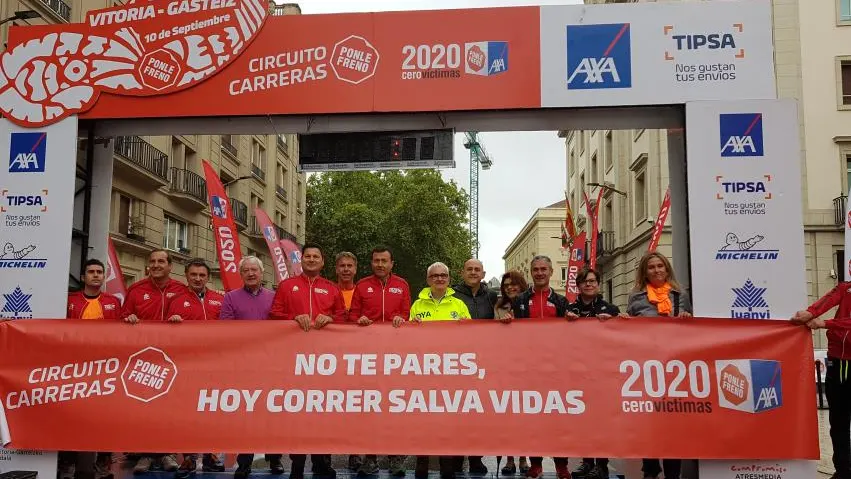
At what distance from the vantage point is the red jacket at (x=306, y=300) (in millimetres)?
6824

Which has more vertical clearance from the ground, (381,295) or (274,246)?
(274,246)

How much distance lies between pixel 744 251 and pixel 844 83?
20596mm

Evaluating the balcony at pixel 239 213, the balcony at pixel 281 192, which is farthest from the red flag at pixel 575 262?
the balcony at pixel 281 192

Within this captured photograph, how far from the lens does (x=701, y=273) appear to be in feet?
20.7

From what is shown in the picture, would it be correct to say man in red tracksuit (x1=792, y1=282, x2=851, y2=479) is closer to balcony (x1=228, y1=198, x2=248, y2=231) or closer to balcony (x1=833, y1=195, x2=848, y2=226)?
balcony (x1=833, y1=195, x2=848, y2=226)

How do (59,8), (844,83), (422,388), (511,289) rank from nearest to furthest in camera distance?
1. (422,388)
2. (511,289)
3. (59,8)
4. (844,83)

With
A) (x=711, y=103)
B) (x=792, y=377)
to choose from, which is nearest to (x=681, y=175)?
(x=711, y=103)

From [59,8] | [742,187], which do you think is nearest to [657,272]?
[742,187]

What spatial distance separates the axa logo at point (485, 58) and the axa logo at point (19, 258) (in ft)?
14.9

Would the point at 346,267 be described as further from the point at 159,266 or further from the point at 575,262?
the point at 575,262

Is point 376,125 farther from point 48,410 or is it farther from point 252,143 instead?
point 252,143

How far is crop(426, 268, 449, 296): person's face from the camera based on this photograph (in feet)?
22.9

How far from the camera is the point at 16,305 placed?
6.89 metres

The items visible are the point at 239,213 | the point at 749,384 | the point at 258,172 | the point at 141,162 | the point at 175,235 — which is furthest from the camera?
the point at 258,172
